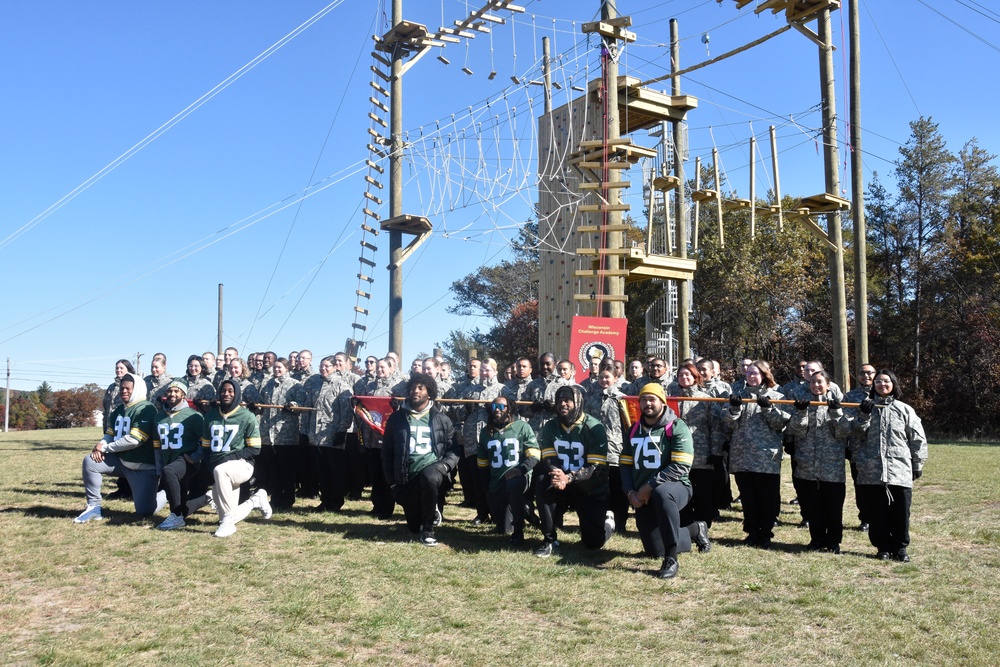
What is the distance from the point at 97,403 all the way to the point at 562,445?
5948 centimetres

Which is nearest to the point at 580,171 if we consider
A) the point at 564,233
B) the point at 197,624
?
the point at 564,233

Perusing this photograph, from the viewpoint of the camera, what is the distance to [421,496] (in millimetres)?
8578

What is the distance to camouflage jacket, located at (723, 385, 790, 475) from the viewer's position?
828 cm

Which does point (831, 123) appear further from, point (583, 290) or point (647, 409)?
point (647, 409)

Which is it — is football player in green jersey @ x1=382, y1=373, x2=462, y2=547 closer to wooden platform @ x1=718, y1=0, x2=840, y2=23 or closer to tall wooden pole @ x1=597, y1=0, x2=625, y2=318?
tall wooden pole @ x1=597, y1=0, x2=625, y2=318

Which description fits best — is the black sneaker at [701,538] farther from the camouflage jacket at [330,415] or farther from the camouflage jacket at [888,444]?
the camouflage jacket at [330,415]

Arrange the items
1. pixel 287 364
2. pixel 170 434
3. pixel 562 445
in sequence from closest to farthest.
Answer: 1. pixel 562 445
2. pixel 170 434
3. pixel 287 364

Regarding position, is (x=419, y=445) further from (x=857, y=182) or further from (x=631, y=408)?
(x=857, y=182)

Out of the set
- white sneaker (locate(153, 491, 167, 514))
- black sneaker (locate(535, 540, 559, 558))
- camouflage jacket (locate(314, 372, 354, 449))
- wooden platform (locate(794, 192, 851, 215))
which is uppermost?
wooden platform (locate(794, 192, 851, 215))

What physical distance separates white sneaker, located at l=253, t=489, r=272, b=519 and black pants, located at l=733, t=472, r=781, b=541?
5.17 m

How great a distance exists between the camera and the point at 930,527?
30.2 feet

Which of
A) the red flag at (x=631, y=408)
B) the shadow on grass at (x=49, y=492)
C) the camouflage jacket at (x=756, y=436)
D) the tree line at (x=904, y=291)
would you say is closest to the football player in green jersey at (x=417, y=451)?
the red flag at (x=631, y=408)

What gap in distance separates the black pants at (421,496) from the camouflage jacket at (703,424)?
2673 mm

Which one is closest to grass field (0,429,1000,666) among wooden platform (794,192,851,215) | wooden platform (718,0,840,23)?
wooden platform (794,192,851,215)
